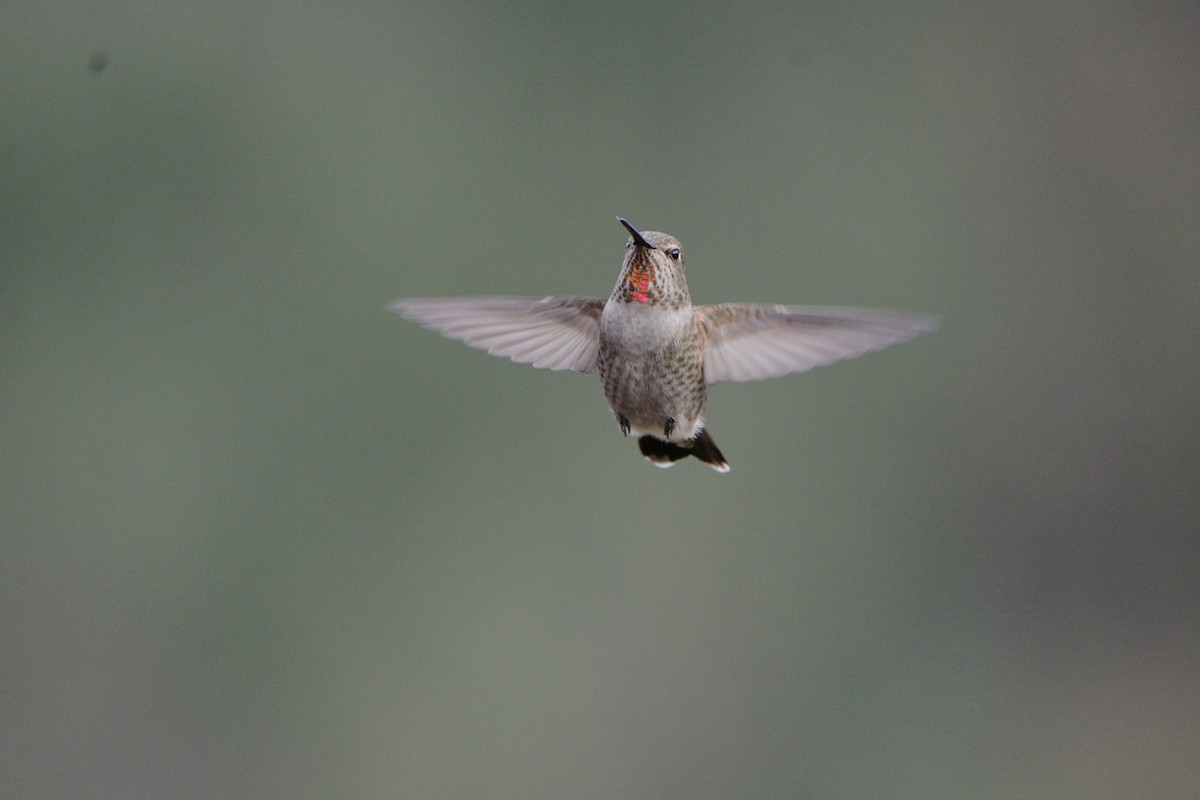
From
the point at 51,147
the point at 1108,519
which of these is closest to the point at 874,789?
the point at 1108,519

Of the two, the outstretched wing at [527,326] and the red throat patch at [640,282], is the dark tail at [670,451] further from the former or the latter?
the red throat patch at [640,282]

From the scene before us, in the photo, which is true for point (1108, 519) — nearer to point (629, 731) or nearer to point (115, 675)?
point (629, 731)

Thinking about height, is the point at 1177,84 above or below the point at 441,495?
above

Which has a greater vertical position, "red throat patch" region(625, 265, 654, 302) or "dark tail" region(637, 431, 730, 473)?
"red throat patch" region(625, 265, 654, 302)

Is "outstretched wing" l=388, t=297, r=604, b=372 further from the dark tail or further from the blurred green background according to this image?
the blurred green background

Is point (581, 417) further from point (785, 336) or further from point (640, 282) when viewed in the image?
point (640, 282)

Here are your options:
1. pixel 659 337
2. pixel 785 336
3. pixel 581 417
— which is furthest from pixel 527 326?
pixel 581 417

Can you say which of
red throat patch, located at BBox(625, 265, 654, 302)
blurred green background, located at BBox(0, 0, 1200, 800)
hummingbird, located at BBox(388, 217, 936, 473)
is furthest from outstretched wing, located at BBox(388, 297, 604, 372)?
blurred green background, located at BBox(0, 0, 1200, 800)
